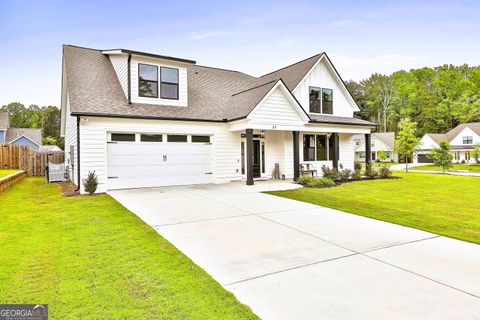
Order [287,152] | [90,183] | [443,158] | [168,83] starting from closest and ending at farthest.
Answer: [90,183], [168,83], [287,152], [443,158]

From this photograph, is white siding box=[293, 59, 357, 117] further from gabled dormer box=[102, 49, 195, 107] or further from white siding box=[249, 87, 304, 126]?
gabled dormer box=[102, 49, 195, 107]

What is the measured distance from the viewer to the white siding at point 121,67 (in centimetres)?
1341

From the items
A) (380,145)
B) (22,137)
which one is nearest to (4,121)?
(22,137)

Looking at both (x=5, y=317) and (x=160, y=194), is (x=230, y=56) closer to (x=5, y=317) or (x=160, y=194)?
(x=160, y=194)

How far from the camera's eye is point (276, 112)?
14016 mm

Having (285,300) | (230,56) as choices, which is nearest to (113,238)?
(285,300)

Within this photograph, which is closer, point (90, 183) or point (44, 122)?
point (90, 183)

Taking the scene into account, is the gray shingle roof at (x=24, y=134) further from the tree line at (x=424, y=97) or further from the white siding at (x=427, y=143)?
the white siding at (x=427, y=143)

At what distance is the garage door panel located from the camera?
1200cm

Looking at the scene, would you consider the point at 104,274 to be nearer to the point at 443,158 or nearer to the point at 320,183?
the point at 320,183

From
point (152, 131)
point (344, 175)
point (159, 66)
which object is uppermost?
point (159, 66)

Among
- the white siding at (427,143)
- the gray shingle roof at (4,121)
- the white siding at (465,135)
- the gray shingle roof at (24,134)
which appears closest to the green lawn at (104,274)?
the gray shingle roof at (4,121)

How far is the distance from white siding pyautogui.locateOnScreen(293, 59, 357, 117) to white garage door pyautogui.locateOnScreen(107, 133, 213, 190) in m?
6.57

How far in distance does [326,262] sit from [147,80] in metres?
11.9
